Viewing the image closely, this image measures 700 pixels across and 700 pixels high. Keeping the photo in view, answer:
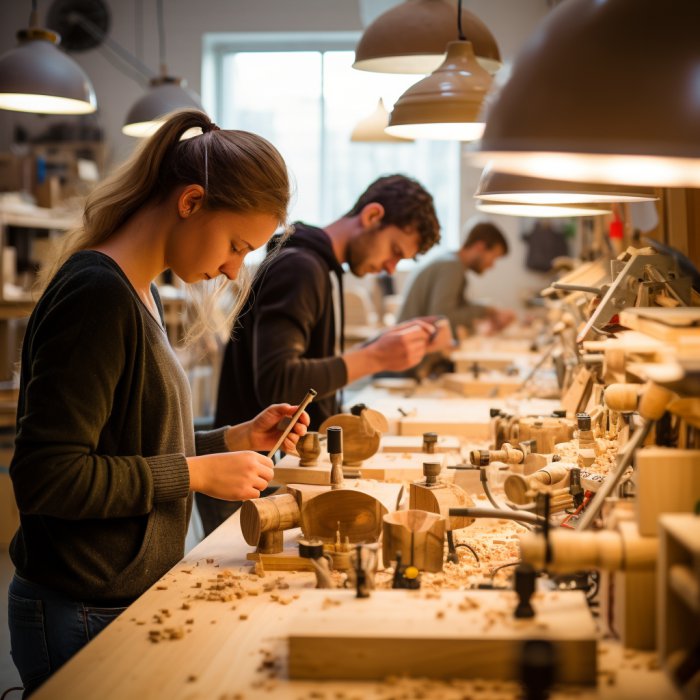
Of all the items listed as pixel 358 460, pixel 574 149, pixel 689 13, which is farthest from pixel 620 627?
pixel 358 460

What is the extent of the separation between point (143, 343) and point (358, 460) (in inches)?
36.4

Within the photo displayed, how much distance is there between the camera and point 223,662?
4.39 feet

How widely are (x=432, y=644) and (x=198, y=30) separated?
996cm

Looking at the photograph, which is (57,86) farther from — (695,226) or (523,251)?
(523,251)

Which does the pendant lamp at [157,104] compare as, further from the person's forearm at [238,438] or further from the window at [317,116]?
the window at [317,116]

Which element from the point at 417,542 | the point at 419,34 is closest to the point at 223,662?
the point at 417,542

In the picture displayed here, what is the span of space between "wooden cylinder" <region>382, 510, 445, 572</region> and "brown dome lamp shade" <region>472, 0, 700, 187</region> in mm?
747

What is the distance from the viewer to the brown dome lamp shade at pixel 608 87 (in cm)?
105

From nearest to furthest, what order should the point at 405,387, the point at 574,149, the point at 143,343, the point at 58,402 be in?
the point at 574,149, the point at 58,402, the point at 143,343, the point at 405,387

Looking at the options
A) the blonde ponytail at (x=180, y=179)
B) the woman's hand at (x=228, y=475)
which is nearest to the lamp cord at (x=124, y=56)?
the blonde ponytail at (x=180, y=179)

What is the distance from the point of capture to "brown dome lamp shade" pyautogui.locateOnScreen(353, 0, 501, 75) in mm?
2887

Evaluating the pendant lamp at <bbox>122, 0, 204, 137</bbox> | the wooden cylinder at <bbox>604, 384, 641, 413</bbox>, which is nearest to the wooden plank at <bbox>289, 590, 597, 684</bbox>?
the wooden cylinder at <bbox>604, 384, 641, 413</bbox>

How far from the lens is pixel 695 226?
8.26 feet

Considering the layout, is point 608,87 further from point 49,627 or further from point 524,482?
point 49,627
